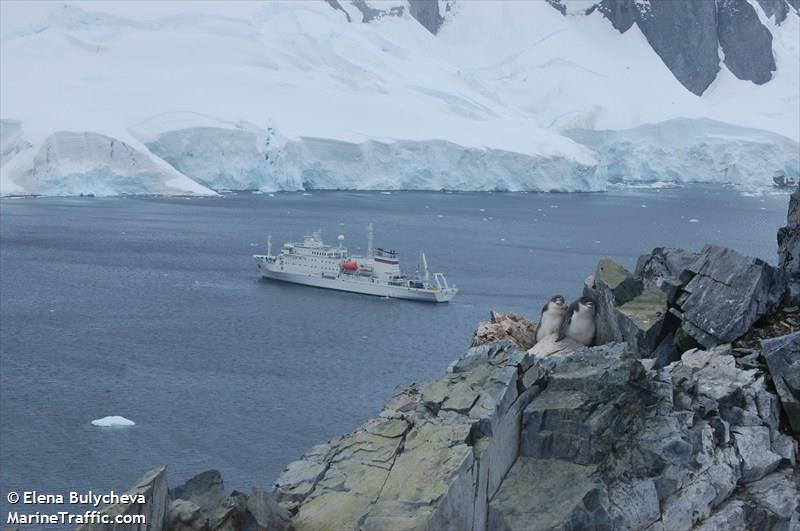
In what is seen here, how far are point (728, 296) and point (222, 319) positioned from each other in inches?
1258

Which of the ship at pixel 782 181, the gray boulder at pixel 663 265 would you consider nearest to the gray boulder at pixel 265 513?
the gray boulder at pixel 663 265

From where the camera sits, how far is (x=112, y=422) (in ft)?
86.9

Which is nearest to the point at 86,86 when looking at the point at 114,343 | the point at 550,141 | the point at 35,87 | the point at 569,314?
the point at 35,87

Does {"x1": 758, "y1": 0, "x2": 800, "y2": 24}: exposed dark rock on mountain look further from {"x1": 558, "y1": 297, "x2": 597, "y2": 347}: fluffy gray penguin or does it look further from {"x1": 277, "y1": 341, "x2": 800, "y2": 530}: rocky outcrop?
{"x1": 277, "y1": 341, "x2": 800, "y2": 530}: rocky outcrop

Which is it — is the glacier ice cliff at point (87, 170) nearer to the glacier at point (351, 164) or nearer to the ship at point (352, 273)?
the glacier at point (351, 164)

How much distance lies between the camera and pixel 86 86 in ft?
354

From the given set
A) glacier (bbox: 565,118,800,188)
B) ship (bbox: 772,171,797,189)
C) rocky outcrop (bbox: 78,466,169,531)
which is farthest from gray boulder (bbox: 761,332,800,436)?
ship (bbox: 772,171,797,189)

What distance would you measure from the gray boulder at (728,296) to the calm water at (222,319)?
506 inches

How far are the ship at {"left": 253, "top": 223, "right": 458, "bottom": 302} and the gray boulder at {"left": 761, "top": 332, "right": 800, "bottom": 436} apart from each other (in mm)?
37776

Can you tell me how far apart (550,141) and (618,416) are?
10265cm

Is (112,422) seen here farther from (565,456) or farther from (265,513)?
(565,456)

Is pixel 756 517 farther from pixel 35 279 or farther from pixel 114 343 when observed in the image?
pixel 35 279

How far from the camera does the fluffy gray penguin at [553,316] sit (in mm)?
13656

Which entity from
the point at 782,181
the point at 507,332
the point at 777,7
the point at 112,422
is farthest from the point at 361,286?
the point at 777,7
